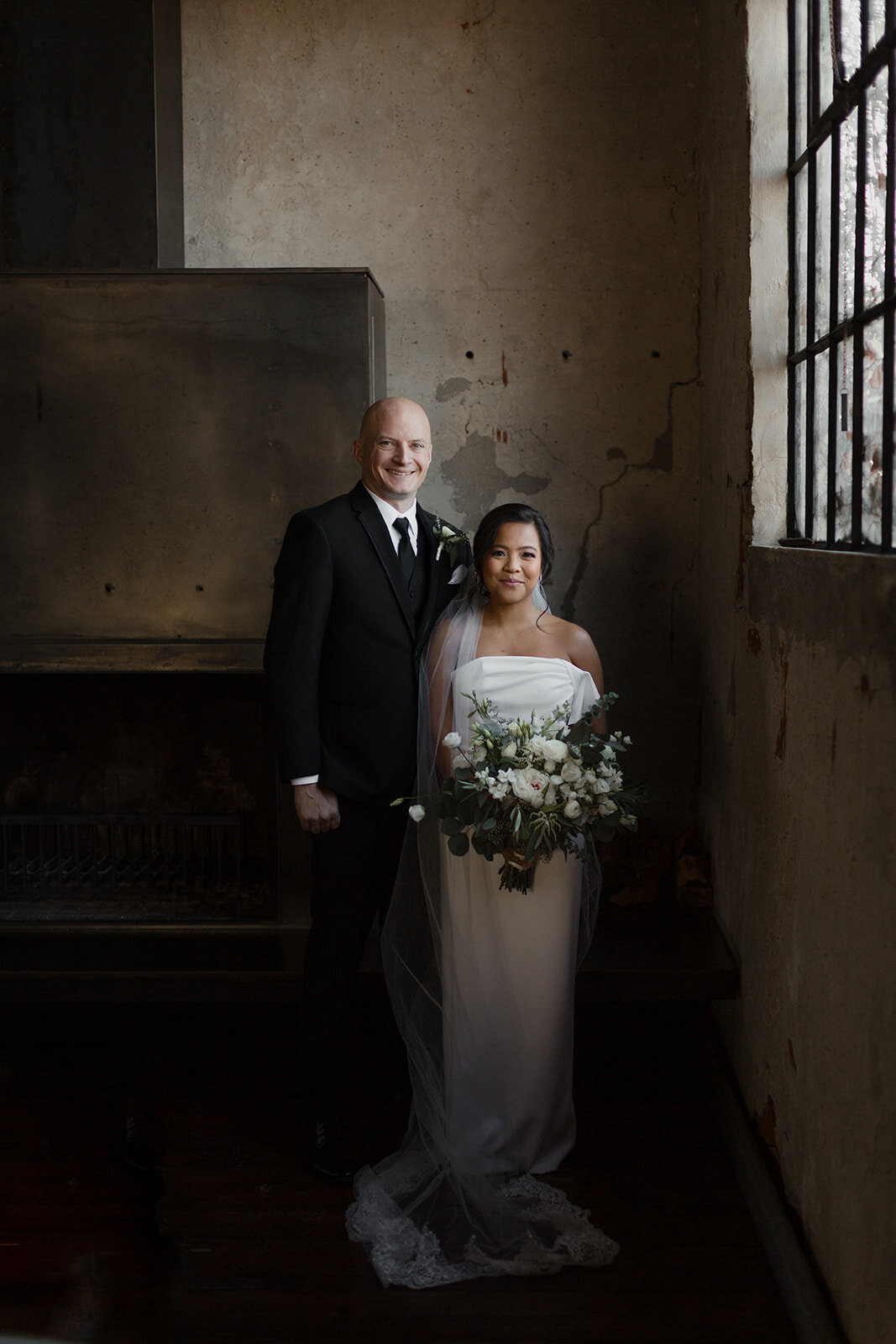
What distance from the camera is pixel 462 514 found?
3992 millimetres

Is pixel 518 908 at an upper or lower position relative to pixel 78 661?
lower

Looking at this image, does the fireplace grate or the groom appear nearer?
the groom

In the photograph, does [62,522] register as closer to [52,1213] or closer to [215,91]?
[215,91]

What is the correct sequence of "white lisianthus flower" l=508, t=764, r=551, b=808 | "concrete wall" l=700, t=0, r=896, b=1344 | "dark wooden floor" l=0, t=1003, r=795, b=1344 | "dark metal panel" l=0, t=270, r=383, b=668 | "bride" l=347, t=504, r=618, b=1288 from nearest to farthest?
"concrete wall" l=700, t=0, r=896, b=1344 → "dark wooden floor" l=0, t=1003, r=795, b=1344 → "white lisianthus flower" l=508, t=764, r=551, b=808 → "bride" l=347, t=504, r=618, b=1288 → "dark metal panel" l=0, t=270, r=383, b=668

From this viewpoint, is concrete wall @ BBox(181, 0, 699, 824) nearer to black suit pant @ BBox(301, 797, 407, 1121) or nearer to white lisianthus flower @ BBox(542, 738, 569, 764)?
white lisianthus flower @ BBox(542, 738, 569, 764)

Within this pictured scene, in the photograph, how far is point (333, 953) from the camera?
2941 millimetres

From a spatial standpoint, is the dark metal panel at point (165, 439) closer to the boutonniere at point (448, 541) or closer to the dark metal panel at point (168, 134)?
the dark metal panel at point (168, 134)

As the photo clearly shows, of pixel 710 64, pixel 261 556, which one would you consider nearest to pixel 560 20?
pixel 710 64

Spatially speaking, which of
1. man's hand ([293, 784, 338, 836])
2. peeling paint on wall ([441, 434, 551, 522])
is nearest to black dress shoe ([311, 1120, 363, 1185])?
man's hand ([293, 784, 338, 836])

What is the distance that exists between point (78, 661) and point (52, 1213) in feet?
5.44

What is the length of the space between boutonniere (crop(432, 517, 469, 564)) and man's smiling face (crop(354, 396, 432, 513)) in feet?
0.53

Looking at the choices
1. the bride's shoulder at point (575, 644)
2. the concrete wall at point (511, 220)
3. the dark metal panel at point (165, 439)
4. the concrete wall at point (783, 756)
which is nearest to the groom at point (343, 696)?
the bride's shoulder at point (575, 644)

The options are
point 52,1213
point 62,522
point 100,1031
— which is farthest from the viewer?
point 100,1031

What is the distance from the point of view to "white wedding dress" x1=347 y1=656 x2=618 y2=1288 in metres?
2.78
